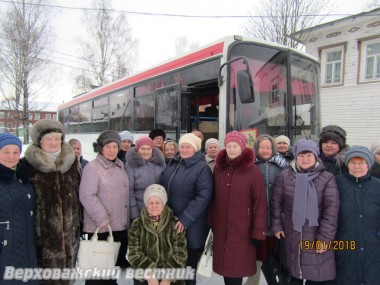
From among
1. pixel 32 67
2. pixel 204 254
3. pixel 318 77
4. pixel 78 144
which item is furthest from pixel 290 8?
pixel 32 67

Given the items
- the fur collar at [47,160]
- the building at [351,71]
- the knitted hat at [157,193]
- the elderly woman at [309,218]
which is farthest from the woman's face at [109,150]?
the building at [351,71]

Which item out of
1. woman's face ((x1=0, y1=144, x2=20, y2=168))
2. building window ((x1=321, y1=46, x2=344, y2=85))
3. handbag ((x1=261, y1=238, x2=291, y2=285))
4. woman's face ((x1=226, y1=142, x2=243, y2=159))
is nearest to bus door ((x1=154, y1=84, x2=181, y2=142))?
woman's face ((x1=226, y1=142, x2=243, y2=159))

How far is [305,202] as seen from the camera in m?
2.43

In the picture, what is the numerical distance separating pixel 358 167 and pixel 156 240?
1.85m

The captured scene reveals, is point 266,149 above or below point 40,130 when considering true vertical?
below

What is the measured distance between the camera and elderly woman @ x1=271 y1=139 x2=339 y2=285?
239 cm

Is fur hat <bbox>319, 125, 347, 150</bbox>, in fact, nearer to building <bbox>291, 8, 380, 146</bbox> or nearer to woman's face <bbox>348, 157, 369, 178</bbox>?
woman's face <bbox>348, 157, 369, 178</bbox>

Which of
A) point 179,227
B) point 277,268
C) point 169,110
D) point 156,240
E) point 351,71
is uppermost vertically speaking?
point 351,71

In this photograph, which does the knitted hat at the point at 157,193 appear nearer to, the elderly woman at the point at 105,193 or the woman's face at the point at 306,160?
the elderly woman at the point at 105,193

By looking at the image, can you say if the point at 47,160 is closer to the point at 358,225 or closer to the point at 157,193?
the point at 157,193

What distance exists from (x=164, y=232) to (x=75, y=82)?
2842 centimetres

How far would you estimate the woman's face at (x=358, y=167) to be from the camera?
7.79 ft

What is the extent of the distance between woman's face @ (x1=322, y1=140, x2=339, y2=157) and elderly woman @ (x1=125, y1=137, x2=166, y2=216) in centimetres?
176

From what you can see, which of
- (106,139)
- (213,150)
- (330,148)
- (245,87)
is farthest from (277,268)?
(245,87)
